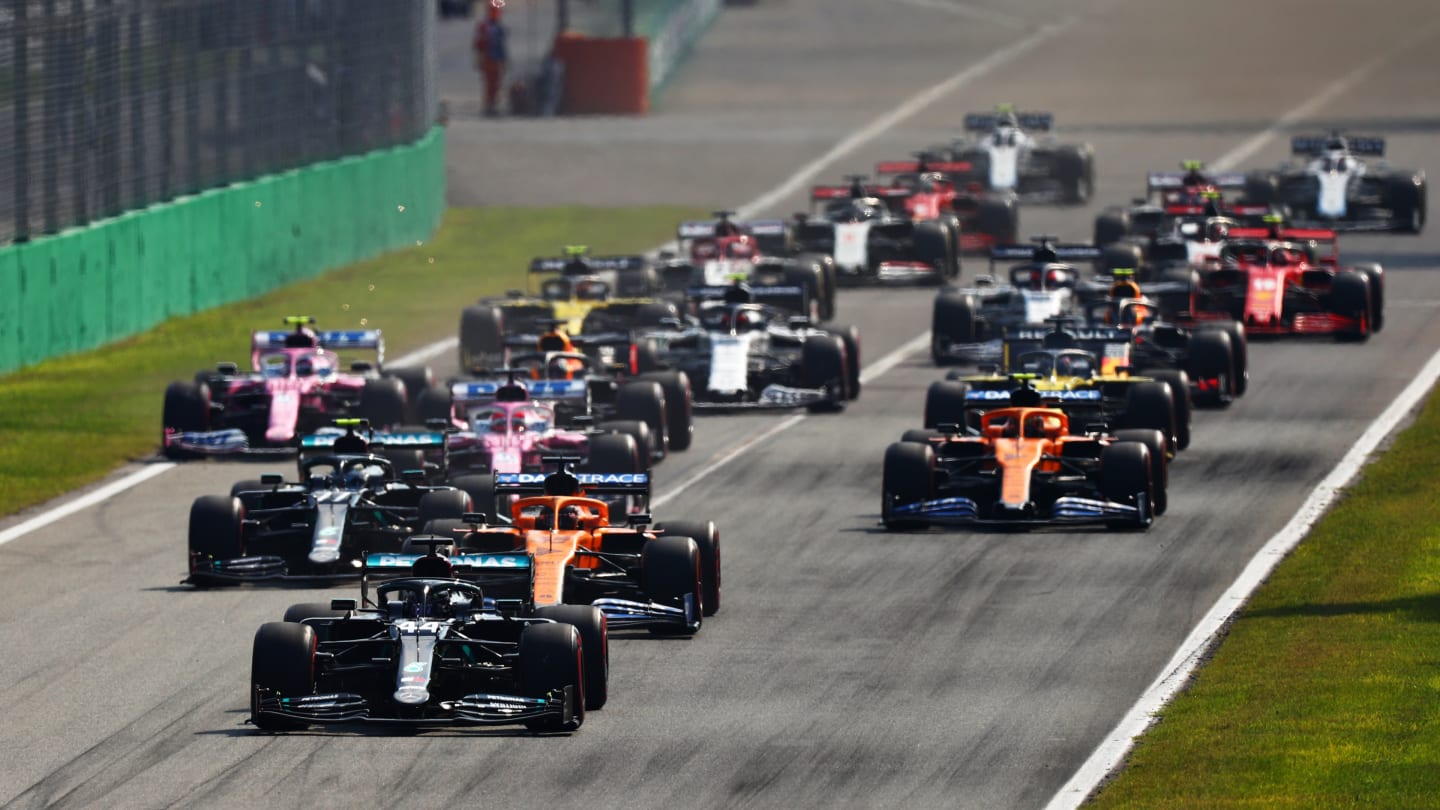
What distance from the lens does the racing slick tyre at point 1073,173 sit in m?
63.8

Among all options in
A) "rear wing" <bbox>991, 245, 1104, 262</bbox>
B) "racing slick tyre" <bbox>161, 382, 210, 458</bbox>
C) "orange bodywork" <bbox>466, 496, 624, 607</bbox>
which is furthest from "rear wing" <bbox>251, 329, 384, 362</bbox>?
"orange bodywork" <bbox>466, 496, 624, 607</bbox>

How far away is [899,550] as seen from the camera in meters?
27.8

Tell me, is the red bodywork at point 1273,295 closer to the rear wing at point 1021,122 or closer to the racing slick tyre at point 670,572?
the rear wing at point 1021,122

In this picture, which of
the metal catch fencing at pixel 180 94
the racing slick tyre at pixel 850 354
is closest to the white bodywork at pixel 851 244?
the metal catch fencing at pixel 180 94

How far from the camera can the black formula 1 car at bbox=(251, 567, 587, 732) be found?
785 inches

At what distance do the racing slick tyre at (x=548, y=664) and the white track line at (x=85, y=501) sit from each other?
10.3 metres

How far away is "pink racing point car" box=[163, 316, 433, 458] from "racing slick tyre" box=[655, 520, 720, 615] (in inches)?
400

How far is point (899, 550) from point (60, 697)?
9064 mm

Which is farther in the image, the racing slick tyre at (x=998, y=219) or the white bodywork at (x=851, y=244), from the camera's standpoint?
the racing slick tyre at (x=998, y=219)

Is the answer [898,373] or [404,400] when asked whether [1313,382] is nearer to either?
[898,373]

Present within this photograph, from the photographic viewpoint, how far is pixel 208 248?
48594 millimetres

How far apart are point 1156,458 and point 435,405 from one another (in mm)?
8727

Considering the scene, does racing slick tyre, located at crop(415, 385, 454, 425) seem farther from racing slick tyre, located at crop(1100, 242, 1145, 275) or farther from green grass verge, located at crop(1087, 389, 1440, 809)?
racing slick tyre, located at crop(1100, 242, 1145, 275)

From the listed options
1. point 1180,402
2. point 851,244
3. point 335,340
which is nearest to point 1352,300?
point 851,244
